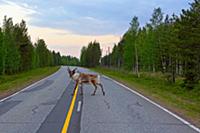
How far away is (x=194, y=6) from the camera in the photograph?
26.1 m

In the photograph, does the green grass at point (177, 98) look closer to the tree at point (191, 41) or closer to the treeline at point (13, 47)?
the tree at point (191, 41)

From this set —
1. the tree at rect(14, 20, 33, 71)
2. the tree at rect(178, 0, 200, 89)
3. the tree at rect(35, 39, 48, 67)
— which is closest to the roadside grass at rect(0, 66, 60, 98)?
the tree at rect(178, 0, 200, 89)

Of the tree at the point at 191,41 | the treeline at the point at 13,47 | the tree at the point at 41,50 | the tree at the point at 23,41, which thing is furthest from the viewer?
the tree at the point at 41,50

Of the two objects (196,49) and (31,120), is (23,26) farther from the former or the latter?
(31,120)

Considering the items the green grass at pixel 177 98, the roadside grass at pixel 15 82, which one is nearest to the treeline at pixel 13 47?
the roadside grass at pixel 15 82

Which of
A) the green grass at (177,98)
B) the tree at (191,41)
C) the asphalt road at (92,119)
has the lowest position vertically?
the green grass at (177,98)

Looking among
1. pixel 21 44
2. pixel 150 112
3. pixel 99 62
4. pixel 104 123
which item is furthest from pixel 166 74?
pixel 99 62

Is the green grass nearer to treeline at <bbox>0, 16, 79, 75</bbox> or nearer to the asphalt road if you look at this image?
the asphalt road

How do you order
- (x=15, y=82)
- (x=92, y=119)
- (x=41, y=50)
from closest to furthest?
(x=92, y=119)
(x=15, y=82)
(x=41, y=50)

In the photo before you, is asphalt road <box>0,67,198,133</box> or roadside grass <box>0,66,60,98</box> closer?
asphalt road <box>0,67,198,133</box>

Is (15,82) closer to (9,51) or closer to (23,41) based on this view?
(9,51)

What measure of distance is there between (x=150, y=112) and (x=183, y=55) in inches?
612

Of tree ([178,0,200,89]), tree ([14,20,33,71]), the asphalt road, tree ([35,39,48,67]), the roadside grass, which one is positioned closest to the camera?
the asphalt road

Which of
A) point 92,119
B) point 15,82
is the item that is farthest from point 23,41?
point 92,119
